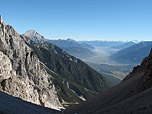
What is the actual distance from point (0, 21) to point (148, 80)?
14121 centimetres

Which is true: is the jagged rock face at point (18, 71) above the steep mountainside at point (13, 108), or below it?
above

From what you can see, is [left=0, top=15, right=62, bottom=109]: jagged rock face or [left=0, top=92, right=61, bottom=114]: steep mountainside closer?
[left=0, top=92, right=61, bottom=114]: steep mountainside

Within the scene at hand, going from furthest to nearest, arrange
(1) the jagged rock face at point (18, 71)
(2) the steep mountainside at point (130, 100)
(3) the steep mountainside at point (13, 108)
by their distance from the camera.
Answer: (1) the jagged rock face at point (18, 71) → (3) the steep mountainside at point (13, 108) → (2) the steep mountainside at point (130, 100)

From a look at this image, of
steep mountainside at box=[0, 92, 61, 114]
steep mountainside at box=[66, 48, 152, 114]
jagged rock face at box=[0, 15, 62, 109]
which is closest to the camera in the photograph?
steep mountainside at box=[66, 48, 152, 114]

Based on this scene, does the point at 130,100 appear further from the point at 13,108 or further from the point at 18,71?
the point at 18,71

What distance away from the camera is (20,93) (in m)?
103

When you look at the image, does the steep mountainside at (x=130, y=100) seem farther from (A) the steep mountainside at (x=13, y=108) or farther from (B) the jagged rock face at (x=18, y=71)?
(B) the jagged rock face at (x=18, y=71)

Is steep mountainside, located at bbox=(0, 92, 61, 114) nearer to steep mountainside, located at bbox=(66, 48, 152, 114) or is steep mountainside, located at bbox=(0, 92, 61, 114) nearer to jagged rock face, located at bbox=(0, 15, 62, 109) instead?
steep mountainside, located at bbox=(66, 48, 152, 114)

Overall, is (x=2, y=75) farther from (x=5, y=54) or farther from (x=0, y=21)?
(x=0, y=21)

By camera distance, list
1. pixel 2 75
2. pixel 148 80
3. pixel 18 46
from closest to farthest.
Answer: pixel 148 80
pixel 2 75
pixel 18 46

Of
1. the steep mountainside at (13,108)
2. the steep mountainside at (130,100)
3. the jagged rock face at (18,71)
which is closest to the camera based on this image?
the steep mountainside at (130,100)

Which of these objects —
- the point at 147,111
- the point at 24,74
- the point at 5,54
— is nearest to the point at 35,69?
the point at 24,74

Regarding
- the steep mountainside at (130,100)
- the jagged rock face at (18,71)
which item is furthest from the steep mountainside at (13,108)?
the jagged rock face at (18,71)

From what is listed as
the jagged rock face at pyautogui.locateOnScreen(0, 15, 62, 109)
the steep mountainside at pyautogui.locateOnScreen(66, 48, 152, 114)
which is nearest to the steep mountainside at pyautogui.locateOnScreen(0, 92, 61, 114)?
the steep mountainside at pyautogui.locateOnScreen(66, 48, 152, 114)
